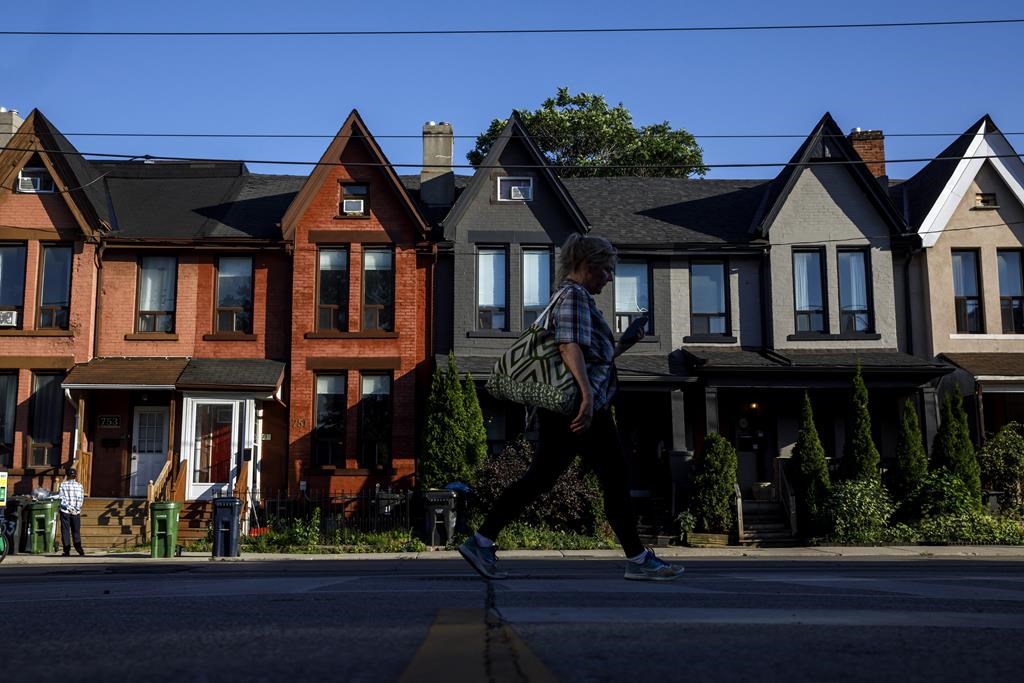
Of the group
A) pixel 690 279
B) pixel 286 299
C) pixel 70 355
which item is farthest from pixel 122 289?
pixel 690 279

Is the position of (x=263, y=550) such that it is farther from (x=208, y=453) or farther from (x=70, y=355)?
(x=70, y=355)

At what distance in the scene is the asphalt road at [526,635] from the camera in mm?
3213

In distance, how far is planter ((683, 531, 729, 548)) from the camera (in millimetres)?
21234

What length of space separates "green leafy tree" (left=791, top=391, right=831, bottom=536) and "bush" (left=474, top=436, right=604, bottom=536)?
434 centimetres

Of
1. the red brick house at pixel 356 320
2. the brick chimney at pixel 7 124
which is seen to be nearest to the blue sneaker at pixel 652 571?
the red brick house at pixel 356 320

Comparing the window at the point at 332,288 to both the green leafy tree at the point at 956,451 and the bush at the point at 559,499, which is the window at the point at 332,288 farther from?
the green leafy tree at the point at 956,451

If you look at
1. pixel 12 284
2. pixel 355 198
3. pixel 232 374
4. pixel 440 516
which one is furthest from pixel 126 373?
pixel 440 516

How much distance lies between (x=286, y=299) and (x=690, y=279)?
10.0m

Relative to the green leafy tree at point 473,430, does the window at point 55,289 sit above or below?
above

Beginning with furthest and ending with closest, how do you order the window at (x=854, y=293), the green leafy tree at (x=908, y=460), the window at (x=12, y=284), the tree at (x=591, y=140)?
1. the tree at (x=591, y=140)
2. the window at (x=854, y=293)
3. the window at (x=12, y=284)
4. the green leafy tree at (x=908, y=460)

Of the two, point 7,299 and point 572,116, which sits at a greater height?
point 572,116

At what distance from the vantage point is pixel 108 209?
25.9m

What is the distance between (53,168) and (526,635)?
80.5ft

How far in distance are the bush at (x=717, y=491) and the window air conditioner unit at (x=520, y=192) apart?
7977 millimetres
